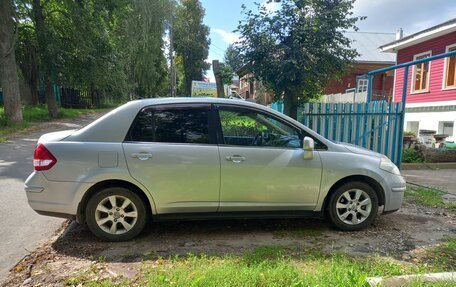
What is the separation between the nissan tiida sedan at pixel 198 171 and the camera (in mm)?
3879

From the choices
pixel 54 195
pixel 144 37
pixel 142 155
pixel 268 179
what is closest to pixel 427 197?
pixel 268 179

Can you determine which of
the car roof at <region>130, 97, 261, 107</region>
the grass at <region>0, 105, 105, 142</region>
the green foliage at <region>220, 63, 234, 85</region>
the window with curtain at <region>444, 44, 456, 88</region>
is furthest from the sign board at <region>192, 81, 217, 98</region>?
the car roof at <region>130, 97, 261, 107</region>

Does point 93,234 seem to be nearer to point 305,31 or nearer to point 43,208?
point 43,208

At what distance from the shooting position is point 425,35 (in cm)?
1372

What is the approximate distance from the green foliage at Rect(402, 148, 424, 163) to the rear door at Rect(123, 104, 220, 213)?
714cm

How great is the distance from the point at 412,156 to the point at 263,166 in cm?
696

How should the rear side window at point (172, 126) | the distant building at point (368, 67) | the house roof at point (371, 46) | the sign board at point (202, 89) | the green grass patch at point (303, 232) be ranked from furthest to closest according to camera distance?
the house roof at point (371, 46) → the distant building at point (368, 67) → the sign board at point (202, 89) → the green grass patch at point (303, 232) → the rear side window at point (172, 126)

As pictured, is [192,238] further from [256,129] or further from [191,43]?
[191,43]

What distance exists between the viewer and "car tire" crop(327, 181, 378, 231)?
4344 mm

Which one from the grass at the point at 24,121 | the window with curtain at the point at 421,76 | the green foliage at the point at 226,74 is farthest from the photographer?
the window with curtain at the point at 421,76

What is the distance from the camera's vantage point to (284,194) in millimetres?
4211

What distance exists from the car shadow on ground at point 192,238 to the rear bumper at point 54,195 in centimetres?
42

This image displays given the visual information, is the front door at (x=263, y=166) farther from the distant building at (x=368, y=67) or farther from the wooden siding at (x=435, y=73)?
the distant building at (x=368, y=67)

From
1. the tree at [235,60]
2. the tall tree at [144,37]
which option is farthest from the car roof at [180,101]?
the tall tree at [144,37]
